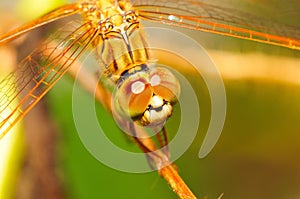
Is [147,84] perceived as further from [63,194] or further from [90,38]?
[63,194]

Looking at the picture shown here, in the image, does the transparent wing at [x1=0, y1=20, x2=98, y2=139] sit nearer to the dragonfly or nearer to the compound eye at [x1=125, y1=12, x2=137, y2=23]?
the dragonfly

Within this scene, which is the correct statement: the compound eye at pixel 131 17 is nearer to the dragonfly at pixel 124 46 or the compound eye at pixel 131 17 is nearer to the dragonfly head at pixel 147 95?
the dragonfly at pixel 124 46

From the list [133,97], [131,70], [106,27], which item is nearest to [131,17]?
[106,27]

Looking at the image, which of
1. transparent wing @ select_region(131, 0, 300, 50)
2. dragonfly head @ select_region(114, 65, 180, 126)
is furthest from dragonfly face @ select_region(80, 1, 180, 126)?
transparent wing @ select_region(131, 0, 300, 50)

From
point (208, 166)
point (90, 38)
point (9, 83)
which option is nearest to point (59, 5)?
point (90, 38)

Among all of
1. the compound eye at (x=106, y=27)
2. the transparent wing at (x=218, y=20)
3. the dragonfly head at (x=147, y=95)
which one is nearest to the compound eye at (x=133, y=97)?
the dragonfly head at (x=147, y=95)

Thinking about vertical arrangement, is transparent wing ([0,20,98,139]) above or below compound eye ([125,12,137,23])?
below

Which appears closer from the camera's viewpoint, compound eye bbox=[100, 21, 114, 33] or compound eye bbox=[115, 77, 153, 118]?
compound eye bbox=[115, 77, 153, 118]

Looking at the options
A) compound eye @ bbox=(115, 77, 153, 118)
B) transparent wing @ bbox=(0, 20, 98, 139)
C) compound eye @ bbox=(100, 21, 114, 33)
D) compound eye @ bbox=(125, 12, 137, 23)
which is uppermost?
compound eye @ bbox=(125, 12, 137, 23)
